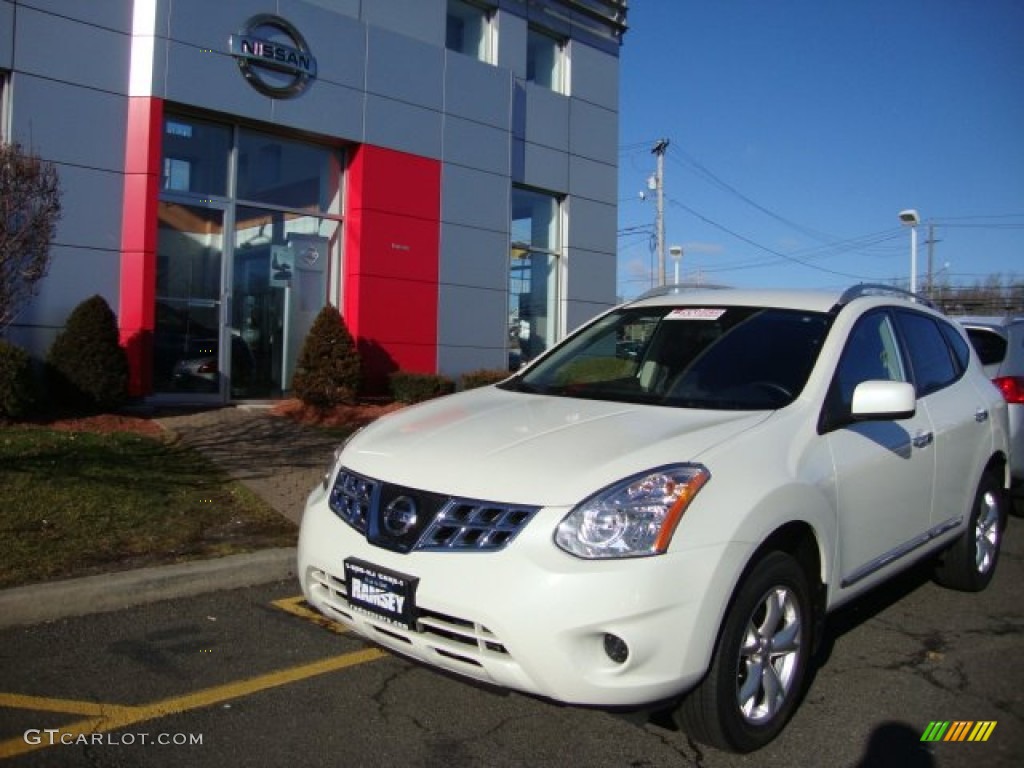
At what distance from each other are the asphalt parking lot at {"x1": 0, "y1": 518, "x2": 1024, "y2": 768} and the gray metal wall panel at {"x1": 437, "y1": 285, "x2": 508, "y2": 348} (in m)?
9.41

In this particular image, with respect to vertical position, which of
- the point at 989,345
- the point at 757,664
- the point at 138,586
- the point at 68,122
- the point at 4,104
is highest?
the point at 4,104

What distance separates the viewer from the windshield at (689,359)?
12.5 feet

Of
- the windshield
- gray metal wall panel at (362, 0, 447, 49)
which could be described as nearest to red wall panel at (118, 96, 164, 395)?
A: gray metal wall panel at (362, 0, 447, 49)

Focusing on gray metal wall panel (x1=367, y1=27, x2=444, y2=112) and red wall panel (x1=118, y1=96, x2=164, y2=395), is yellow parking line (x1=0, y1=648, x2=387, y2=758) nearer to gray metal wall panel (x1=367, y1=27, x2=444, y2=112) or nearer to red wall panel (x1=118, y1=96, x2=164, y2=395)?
red wall panel (x1=118, y1=96, x2=164, y2=395)

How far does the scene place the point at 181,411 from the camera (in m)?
10.5

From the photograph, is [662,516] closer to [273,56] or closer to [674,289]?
[674,289]

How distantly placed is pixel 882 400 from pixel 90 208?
992 cm

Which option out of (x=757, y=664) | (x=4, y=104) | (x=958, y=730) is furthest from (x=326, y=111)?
(x=958, y=730)

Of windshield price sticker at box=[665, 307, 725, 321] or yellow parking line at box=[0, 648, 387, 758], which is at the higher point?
windshield price sticker at box=[665, 307, 725, 321]

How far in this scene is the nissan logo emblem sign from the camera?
37.6ft

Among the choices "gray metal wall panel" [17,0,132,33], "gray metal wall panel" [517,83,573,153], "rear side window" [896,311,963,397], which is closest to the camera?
"rear side window" [896,311,963,397]

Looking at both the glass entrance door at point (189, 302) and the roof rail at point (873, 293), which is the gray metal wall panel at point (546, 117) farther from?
the roof rail at point (873, 293)

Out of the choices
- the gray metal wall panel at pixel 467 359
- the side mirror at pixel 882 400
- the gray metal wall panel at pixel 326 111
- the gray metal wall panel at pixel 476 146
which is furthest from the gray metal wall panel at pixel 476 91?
the side mirror at pixel 882 400

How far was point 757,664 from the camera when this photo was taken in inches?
124
